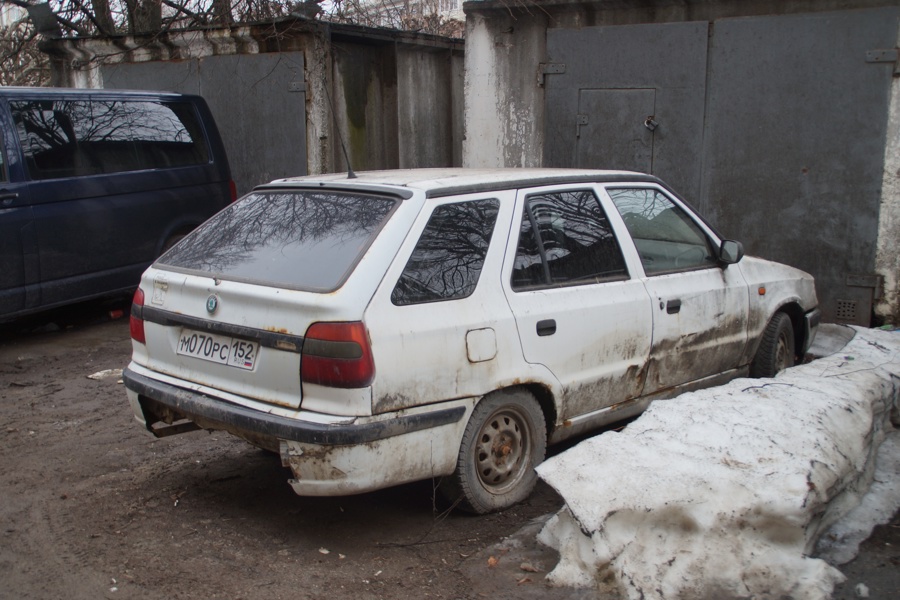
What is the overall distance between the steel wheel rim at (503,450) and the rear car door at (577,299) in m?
0.25

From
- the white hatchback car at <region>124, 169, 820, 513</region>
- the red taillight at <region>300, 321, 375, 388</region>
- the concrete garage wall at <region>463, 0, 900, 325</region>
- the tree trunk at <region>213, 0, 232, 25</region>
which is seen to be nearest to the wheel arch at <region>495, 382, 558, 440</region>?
the white hatchback car at <region>124, 169, 820, 513</region>

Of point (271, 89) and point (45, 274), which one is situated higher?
point (271, 89)

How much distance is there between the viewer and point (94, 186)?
748 centimetres

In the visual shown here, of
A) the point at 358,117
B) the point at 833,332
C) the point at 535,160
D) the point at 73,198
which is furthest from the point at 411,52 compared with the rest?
the point at 833,332

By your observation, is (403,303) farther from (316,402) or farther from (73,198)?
(73,198)

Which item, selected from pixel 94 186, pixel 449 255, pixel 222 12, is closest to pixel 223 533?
pixel 449 255

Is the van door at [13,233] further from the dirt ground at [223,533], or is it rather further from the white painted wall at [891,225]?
the white painted wall at [891,225]

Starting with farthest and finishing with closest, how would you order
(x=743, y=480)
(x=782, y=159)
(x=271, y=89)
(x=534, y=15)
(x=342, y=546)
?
1. (x=271, y=89)
2. (x=534, y=15)
3. (x=782, y=159)
4. (x=342, y=546)
5. (x=743, y=480)

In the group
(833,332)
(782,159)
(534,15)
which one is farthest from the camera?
(534,15)

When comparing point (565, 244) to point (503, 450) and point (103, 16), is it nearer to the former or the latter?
point (503, 450)

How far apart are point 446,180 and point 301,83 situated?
Result: 574 centimetres

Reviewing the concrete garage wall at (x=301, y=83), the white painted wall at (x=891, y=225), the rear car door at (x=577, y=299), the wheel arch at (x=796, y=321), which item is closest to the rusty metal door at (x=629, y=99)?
the white painted wall at (x=891, y=225)

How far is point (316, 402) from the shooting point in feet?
11.5

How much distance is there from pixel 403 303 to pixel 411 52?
744 centimetres
